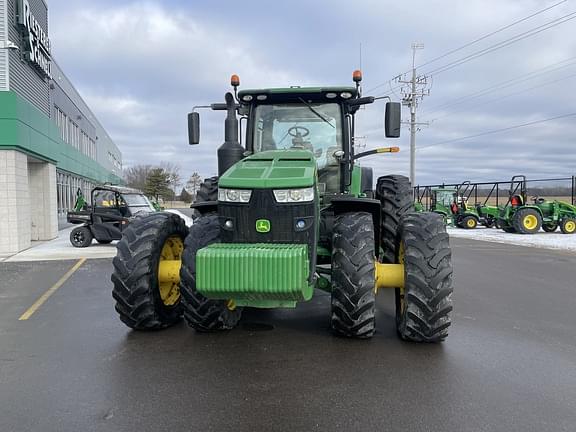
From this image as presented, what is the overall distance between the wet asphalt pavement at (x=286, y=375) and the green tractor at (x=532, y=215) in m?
14.8

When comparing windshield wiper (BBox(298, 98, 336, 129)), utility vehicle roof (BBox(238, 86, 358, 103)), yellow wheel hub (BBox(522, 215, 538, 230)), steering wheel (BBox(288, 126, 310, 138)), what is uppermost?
utility vehicle roof (BBox(238, 86, 358, 103))

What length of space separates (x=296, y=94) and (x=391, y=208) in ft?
8.05

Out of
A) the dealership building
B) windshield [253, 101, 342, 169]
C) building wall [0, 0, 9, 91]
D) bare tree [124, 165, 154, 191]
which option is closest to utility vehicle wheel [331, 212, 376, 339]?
windshield [253, 101, 342, 169]

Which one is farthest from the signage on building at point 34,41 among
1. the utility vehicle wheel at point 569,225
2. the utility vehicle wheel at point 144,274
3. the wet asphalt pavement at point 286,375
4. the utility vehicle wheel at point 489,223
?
the utility vehicle wheel at point 569,225

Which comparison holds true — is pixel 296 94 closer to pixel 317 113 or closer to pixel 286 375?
pixel 317 113

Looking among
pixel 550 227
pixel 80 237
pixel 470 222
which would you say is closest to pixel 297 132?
pixel 80 237

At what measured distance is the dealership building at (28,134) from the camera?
12.9 metres

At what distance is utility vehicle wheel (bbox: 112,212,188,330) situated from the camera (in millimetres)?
4957

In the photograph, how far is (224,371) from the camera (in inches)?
162

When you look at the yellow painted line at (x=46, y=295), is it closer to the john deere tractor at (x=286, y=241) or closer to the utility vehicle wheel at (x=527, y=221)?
the john deere tractor at (x=286, y=241)

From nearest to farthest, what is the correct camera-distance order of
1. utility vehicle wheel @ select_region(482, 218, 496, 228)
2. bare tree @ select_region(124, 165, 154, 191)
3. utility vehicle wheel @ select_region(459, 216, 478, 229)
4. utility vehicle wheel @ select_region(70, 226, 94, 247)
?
utility vehicle wheel @ select_region(70, 226, 94, 247), utility vehicle wheel @ select_region(459, 216, 478, 229), utility vehicle wheel @ select_region(482, 218, 496, 228), bare tree @ select_region(124, 165, 154, 191)

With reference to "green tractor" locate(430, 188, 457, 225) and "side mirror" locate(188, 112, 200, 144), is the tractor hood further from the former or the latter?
"green tractor" locate(430, 188, 457, 225)

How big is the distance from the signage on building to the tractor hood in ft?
45.0

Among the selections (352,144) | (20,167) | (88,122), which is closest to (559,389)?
(352,144)
